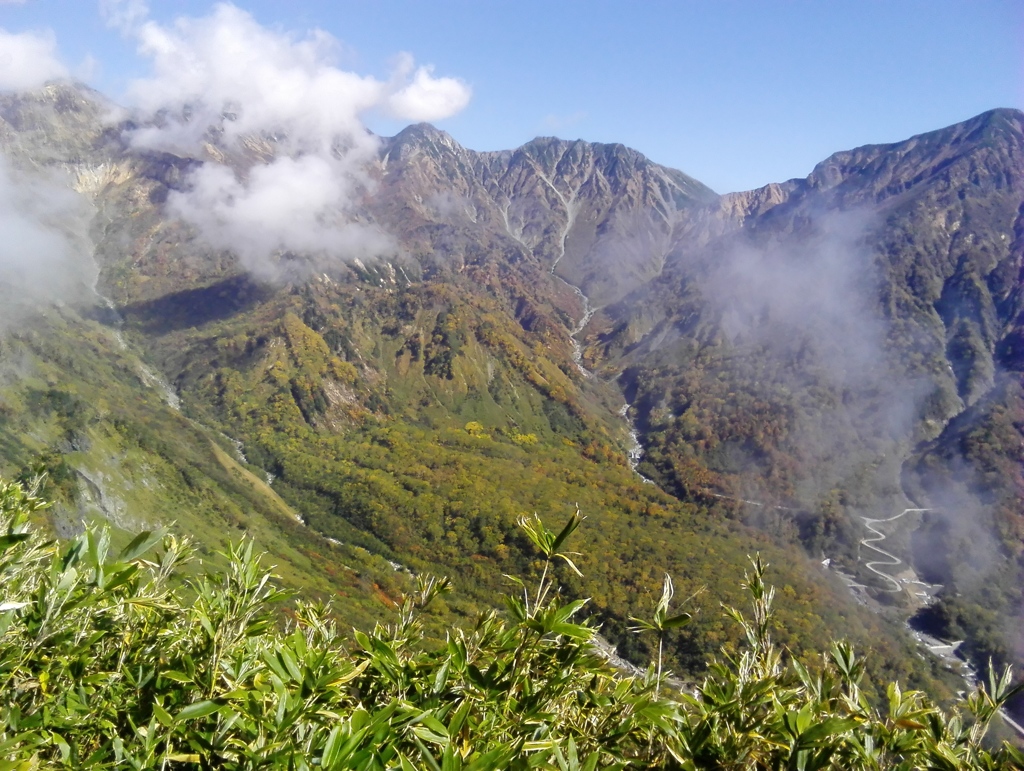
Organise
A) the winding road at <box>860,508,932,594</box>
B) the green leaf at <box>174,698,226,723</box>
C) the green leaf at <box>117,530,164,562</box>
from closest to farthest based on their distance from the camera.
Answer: the green leaf at <box>174,698,226,723</box> < the green leaf at <box>117,530,164,562</box> < the winding road at <box>860,508,932,594</box>

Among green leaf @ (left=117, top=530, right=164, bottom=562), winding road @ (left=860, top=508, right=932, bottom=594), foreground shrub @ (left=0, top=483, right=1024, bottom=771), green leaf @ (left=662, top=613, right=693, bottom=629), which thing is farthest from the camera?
winding road @ (left=860, top=508, right=932, bottom=594)

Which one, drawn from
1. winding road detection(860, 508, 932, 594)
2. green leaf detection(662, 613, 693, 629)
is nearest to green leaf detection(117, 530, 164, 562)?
green leaf detection(662, 613, 693, 629)

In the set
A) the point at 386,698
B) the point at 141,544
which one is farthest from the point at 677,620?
the point at 141,544

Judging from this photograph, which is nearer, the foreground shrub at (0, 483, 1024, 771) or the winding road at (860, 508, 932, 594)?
the foreground shrub at (0, 483, 1024, 771)

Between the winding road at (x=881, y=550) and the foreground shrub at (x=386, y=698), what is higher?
the foreground shrub at (x=386, y=698)

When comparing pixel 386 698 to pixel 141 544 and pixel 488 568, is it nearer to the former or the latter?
pixel 141 544

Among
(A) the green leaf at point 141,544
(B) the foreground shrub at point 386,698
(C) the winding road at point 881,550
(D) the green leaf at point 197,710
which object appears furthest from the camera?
(C) the winding road at point 881,550

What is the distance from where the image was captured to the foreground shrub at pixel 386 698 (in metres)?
3.79

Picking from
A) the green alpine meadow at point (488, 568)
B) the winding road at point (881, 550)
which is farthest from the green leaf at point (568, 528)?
the winding road at point (881, 550)

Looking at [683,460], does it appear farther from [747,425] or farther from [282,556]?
[282,556]

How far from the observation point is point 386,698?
17.0 ft

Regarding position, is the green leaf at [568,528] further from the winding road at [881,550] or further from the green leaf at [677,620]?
the winding road at [881,550]

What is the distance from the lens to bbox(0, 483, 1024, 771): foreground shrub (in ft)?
12.4

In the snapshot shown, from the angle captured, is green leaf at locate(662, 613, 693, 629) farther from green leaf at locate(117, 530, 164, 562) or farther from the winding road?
the winding road
